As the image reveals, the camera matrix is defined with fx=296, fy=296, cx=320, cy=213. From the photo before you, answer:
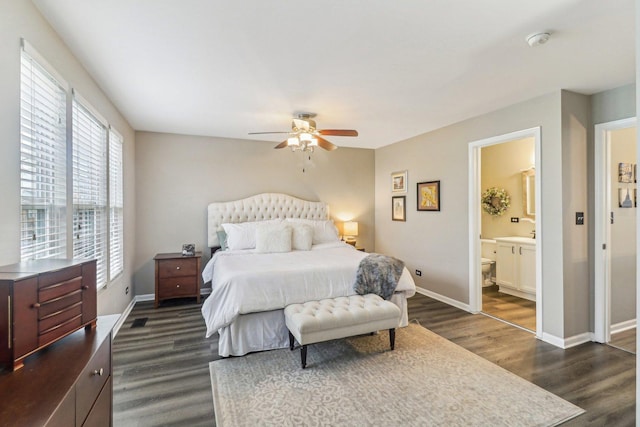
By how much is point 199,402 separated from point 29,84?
2312mm

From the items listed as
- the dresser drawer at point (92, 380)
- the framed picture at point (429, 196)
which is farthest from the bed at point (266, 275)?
the framed picture at point (429, 196)

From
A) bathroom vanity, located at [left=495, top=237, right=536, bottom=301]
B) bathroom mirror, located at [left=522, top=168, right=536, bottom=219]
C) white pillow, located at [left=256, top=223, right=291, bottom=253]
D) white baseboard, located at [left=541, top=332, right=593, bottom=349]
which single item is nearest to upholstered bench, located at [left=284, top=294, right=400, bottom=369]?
white pillow, located at [left=256, top=223, right=291, bottom=253]

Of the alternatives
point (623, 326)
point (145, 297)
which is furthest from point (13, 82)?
point (623, 326)

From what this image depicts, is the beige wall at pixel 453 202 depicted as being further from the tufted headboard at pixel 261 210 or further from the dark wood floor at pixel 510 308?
the tufted headboard at pixel 261 210

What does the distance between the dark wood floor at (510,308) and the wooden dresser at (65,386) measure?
401 cm

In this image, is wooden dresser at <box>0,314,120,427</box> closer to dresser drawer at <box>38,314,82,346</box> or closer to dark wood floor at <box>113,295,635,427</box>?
dresser drawer at <box>38,314,82,346</box>

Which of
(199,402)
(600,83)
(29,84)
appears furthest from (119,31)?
(600,83)

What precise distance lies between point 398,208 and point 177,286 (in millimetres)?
3814

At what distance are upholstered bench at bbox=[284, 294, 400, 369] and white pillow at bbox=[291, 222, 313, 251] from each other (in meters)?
1.42

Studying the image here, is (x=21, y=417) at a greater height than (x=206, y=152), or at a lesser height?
lesser

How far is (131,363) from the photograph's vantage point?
8.73ft

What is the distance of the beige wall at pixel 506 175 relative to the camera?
5172 millimetres

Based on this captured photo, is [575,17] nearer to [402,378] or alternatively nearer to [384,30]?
[384,30]

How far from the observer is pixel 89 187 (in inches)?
106
